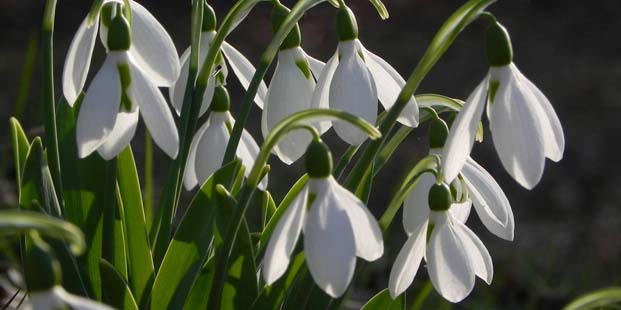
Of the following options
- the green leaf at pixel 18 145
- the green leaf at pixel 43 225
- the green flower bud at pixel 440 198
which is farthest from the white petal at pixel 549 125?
the green leaf at pixel 18 145

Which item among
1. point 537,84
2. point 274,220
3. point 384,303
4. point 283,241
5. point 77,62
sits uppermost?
point 77,62

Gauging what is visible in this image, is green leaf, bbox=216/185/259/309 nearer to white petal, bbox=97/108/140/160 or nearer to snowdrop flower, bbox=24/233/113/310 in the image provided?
white petal, bbox=97/108/140/160

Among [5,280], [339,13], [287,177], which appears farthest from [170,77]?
[287,177]

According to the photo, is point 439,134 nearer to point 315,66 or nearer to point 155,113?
point 315,66

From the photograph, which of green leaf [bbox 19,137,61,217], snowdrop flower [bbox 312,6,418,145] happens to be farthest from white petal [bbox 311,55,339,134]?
green leaf [bbox 19,137,61,217]

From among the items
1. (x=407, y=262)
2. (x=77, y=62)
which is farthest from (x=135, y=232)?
(x=407, y=262)

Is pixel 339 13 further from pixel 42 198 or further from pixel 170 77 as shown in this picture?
pixel 42 198

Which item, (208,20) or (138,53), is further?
(208,20)
